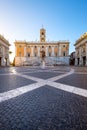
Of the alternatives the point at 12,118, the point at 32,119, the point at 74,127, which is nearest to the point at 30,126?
the point at 32,119

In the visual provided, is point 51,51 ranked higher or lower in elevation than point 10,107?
higher

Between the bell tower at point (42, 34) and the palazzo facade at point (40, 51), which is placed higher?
the bell tower at point (42, 34)

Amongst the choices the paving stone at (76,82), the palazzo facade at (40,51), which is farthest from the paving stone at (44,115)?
the palazzo facade at (40,51)

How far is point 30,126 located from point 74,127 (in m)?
0.90

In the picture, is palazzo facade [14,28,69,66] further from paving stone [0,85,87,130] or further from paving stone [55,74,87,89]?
paving stone [0,85,87,130]

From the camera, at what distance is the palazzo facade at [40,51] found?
72000 mm

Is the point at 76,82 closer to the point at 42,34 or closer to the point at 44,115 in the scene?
the point at 44,115

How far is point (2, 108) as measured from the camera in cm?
392

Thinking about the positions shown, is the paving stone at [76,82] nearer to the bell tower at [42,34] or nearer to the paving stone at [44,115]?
the paving stone at [44,115]

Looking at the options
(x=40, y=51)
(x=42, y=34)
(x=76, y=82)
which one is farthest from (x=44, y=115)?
(x=42, y=34)

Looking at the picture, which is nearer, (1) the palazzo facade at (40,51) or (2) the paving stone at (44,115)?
(2) the paving stone at (44,115)

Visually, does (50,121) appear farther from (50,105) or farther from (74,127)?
(50,105)

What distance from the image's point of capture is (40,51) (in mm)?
72375

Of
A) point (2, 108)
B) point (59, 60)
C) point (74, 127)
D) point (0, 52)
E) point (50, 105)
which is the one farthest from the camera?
point (59, 60)
